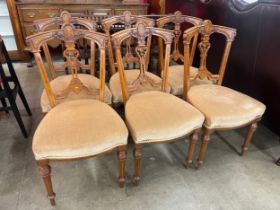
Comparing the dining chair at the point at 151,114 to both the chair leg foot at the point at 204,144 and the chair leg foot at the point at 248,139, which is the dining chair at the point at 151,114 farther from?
the chair leg foot at the point at 248,139

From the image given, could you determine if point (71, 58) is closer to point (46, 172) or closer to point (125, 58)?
point (125, 58)

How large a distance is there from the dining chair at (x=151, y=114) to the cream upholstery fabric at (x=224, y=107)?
8 cm

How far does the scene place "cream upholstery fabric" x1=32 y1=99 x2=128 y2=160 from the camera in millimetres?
1097

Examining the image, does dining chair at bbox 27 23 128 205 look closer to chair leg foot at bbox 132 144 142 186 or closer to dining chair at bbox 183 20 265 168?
chair leg foot at bbox 132 144 142 186

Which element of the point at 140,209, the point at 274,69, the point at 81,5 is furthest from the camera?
the point at 81,5

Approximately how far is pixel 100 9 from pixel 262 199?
10.2ft

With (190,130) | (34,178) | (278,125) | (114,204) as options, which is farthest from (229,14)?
(34,178)

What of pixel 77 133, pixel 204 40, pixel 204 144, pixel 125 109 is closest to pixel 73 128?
pixel 77 133

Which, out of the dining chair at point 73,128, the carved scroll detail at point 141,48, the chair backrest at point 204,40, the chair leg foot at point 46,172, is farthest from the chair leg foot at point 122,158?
the chair backrest at point 204,40

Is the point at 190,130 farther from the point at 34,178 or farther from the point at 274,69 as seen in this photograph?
the point at 34,178

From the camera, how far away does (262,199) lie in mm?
1370

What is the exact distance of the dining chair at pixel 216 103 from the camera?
141 centimetres

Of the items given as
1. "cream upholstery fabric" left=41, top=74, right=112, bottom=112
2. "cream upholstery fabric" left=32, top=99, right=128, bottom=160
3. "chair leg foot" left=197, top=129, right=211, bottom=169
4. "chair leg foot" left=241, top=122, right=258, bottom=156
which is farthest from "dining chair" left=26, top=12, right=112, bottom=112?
"chair leg foot" left=241, top=122, right=258, bottom=156

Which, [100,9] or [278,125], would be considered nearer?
[278,125]
